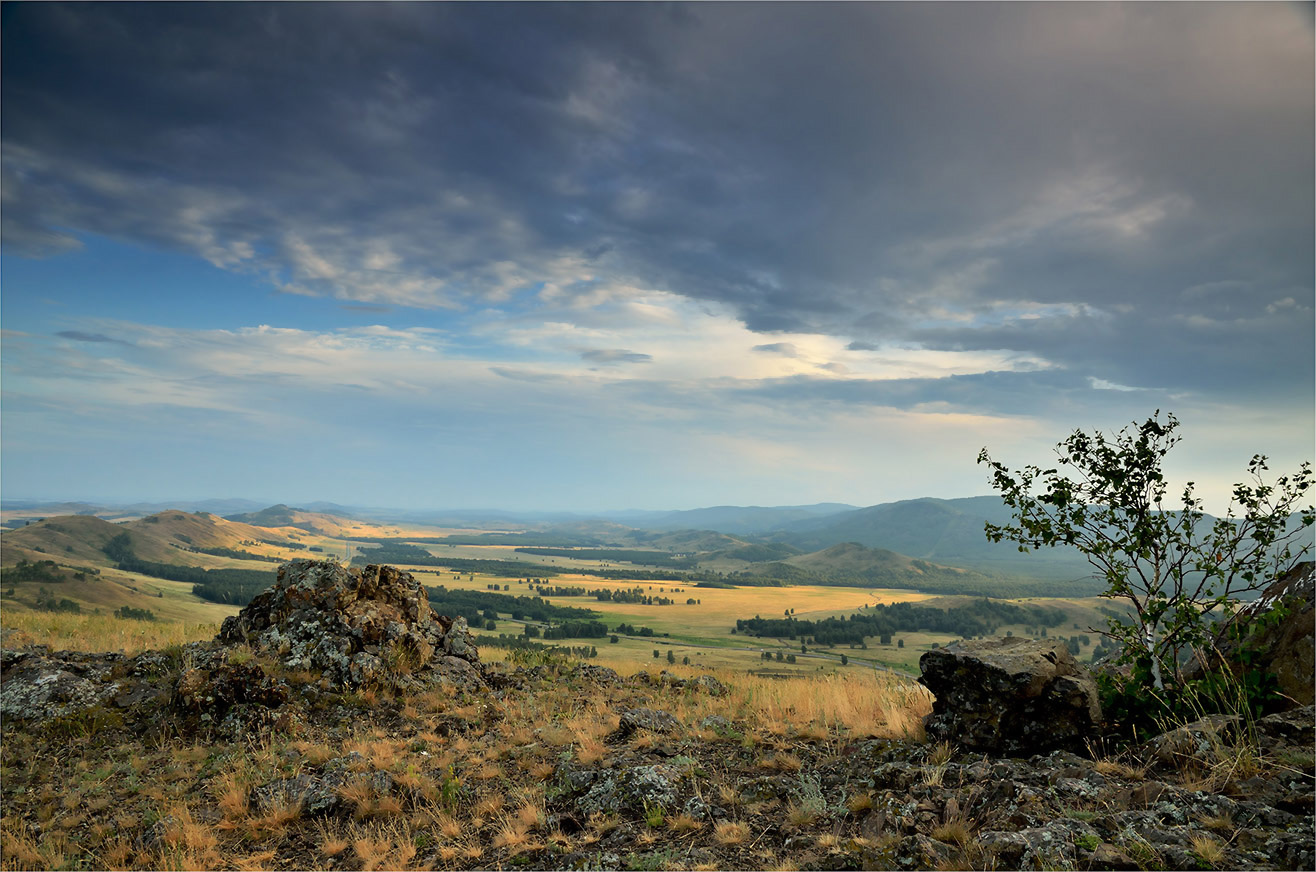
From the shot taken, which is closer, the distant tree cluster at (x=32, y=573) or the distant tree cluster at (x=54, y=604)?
the distant tree cluster at (x=54, y=604)

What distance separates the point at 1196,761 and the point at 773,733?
6.73 metres

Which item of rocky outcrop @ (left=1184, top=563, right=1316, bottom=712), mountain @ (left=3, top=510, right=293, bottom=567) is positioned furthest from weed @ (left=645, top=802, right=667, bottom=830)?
mountain @ (left=3, top=510, right=293, bottom=567)

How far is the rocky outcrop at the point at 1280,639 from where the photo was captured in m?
8.45

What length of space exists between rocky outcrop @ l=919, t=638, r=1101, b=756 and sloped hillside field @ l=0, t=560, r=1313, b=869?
0.17 meters

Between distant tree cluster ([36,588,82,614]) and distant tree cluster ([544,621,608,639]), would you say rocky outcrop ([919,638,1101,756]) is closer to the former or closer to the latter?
distant tree cluster ([36,588,82,614])

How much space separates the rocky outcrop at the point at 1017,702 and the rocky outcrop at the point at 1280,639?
5.87 feet

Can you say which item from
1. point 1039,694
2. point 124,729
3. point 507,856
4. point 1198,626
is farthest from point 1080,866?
point 124,729

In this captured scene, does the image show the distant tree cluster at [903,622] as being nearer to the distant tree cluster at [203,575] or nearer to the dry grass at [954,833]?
the distant tree cluster at [203,575]

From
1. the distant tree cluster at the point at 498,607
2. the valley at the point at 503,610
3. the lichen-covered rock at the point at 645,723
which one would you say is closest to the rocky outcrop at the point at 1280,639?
the lichen-covered rock at the point at 645,723

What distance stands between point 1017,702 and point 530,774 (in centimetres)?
840

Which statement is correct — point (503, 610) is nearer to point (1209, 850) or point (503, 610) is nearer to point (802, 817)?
point (802, 817)

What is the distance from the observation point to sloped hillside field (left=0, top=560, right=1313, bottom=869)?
22.1 ft

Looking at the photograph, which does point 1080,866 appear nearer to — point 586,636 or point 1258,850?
point 1258,850

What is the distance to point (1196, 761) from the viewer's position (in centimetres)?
756
